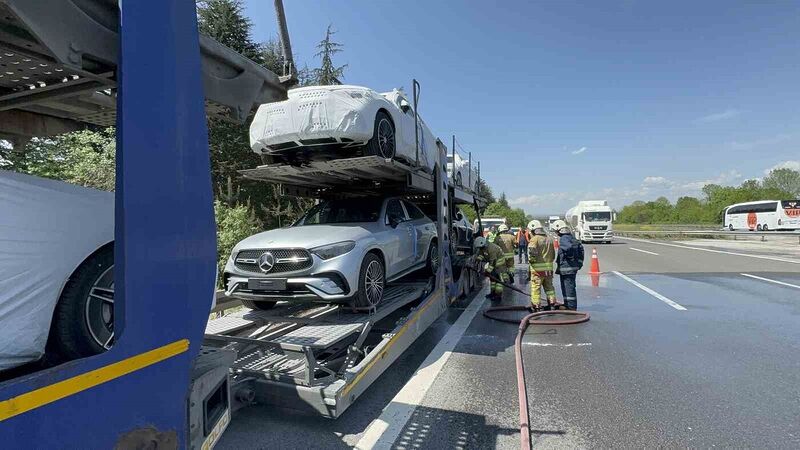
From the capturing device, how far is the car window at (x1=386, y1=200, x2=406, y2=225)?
6147 millimetres

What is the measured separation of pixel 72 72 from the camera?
1959mm

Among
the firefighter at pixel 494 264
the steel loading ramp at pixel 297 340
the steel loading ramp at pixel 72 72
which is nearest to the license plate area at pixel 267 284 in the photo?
the steel loading ramp at pixel 297 340

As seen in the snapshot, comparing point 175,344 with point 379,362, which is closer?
point 175,344

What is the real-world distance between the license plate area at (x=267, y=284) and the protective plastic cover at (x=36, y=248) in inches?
104

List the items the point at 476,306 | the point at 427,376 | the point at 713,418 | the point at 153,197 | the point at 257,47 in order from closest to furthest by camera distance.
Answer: the point at 153,197 < the point at 713,418 < the point at 427,376 < the point at 476,306 < the point at 257,47

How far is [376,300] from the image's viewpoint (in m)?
5.06

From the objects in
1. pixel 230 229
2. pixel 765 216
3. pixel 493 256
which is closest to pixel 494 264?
pixel 493 256

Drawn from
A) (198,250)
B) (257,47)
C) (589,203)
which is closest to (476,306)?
(198,250)

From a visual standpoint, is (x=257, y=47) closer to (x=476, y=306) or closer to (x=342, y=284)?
(x=476, y=306)

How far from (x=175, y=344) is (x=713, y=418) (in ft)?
13.7

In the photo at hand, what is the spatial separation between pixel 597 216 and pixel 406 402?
30.5 meters

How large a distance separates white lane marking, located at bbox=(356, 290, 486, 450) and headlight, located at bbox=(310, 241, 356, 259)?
1.51m

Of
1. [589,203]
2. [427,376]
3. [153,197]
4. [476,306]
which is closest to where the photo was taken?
[153,197]

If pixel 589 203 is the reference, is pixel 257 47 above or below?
above
